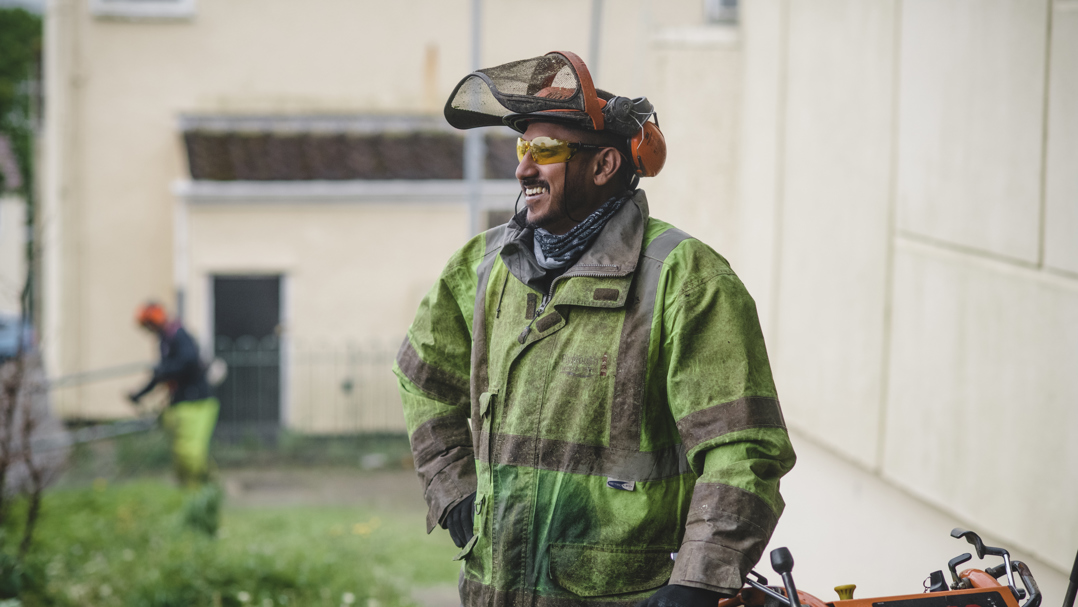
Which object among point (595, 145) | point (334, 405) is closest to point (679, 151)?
point (595, 145)

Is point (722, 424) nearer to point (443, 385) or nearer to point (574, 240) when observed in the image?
point (574, 240)

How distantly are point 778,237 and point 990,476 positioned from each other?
2318 millimetres

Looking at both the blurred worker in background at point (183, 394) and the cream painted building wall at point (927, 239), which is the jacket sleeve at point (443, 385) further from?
the blurred worker in background at point (183, 394)

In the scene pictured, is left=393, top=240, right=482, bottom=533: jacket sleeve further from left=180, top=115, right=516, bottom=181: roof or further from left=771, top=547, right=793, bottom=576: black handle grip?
left=180, top=115, right=516, bottom=181: roof

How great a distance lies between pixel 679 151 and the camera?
6715 millimetres

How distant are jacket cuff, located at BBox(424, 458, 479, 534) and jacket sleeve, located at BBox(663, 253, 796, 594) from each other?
0.64 m

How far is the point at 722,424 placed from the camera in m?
2.24

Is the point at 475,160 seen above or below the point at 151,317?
above

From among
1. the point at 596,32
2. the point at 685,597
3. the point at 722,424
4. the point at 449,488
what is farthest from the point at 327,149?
the point at 685,597

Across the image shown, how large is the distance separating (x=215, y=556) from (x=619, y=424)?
4.75 metres

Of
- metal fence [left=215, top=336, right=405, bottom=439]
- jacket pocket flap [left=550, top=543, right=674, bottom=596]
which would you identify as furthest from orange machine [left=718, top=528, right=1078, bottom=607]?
metal fence [left=215, top=336, right=405, bottom=439]

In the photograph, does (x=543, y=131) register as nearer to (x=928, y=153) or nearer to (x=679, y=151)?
(x=928, y=153)

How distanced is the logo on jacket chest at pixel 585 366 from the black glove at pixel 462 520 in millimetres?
479

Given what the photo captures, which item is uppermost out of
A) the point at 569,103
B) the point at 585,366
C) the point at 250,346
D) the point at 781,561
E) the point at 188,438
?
the point at 569,103
